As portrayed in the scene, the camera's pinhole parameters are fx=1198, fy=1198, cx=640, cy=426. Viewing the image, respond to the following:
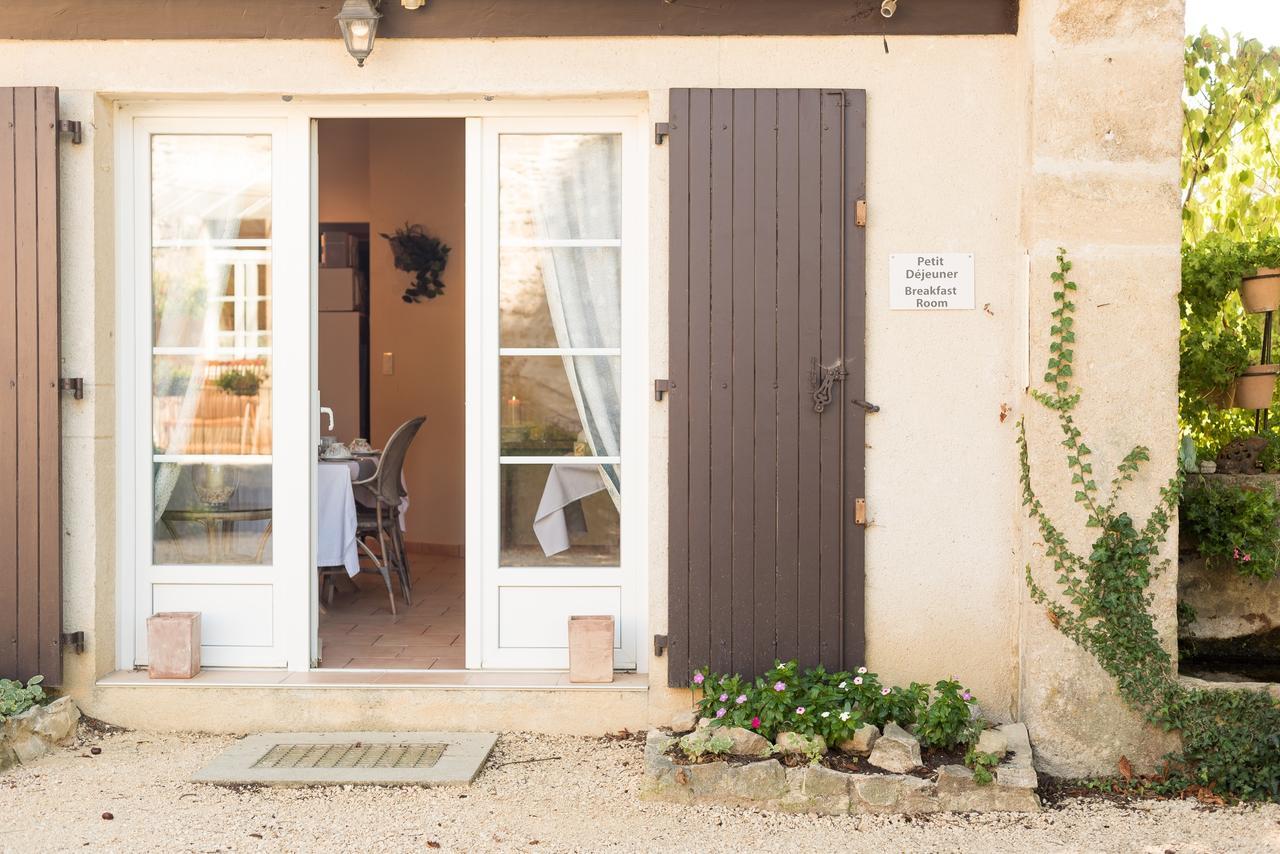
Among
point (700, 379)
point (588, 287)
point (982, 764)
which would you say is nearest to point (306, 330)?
point (588, 287)

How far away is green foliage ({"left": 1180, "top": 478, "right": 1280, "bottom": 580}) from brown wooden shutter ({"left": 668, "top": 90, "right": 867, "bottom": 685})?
1.27 m

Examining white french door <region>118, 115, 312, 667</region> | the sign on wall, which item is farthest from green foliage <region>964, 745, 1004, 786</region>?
white french door <region>118, 115, 312, 667</region>

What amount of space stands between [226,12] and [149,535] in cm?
192

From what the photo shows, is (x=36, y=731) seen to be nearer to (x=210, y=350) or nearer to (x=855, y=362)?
(x=210, y=350)

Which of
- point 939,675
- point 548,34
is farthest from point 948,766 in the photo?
point 548,34

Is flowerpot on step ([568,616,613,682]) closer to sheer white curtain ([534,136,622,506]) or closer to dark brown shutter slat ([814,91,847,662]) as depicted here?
sheer white curtain ([534,136,622,506])

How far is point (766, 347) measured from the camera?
415 centimetres

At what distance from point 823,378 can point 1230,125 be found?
2.85 m

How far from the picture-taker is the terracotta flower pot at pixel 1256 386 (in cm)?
463

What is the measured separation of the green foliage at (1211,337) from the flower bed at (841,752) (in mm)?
1625

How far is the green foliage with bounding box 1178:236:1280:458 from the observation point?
15.0 ft

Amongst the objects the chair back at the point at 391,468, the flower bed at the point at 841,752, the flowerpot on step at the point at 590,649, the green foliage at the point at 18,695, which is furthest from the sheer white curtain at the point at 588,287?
the green foliage at the point at 18,695

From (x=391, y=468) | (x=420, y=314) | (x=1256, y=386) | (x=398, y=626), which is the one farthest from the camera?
(x=420, y=314)

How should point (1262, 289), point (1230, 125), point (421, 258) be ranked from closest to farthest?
point (1262, 289), point (1230, 125), point (421, 258)
